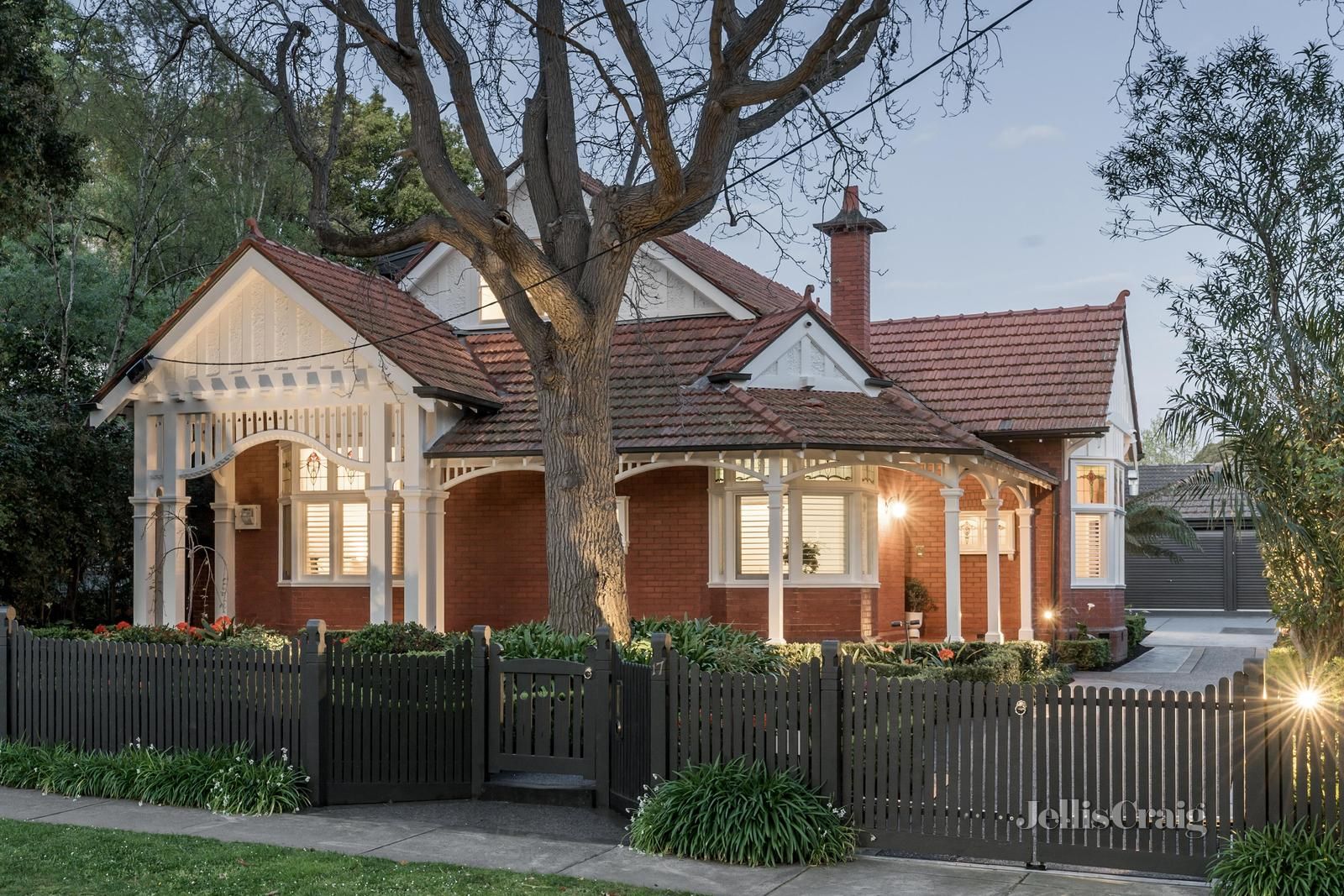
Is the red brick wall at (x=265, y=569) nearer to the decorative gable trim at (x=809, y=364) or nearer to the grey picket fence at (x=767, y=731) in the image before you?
the decorative gable trim at (x=809, y=364)

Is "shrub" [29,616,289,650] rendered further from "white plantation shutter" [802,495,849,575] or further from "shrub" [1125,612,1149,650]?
"shrub" [1125,612,1149,650]

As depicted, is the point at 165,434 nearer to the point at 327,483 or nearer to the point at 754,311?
the point at 327,483

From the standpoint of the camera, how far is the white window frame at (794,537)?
60.9 ft

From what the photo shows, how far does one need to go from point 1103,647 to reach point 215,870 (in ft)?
51.0

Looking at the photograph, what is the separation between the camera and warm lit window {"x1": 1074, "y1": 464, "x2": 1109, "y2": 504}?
2189 cm

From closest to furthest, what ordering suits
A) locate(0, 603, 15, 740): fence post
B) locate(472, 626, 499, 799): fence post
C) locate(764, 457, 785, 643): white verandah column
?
locate(472, 626, 499, 799): fence post < locate(0, 603, 15, 740): fence post < locate(764, 457, 785, 643): white verandah column

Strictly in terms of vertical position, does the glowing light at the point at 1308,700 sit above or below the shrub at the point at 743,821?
above

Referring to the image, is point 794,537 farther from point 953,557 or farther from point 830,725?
point 830,725

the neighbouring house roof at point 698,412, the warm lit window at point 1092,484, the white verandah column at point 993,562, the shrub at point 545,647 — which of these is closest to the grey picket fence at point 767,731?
the shrub at point 545,647

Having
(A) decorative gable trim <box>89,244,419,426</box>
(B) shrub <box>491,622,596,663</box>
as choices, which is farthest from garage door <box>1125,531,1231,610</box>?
(B) shrub <box>491,622,596,663</box>

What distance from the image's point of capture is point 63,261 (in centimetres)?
2794

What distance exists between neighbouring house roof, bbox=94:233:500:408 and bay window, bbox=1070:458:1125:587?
961 centimetres

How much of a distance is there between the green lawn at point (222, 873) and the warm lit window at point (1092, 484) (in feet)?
51.9

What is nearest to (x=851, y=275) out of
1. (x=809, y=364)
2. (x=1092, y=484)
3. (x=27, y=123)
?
(x=809, y=364)
